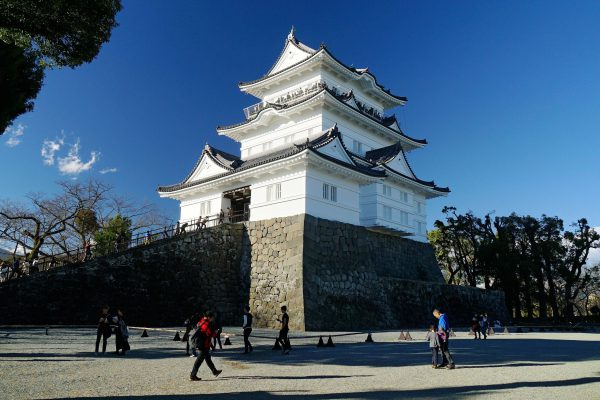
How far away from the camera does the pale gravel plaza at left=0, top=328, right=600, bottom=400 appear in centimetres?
705

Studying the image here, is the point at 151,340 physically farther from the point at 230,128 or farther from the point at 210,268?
the point at 230,128

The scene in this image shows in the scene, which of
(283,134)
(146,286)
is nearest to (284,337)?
(146,286)

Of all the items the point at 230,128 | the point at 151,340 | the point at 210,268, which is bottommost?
the point at 151,340

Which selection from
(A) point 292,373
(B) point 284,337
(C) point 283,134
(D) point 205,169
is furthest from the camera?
(C) point 283,134

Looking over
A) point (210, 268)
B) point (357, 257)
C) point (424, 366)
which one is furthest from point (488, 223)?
point (424, 366)

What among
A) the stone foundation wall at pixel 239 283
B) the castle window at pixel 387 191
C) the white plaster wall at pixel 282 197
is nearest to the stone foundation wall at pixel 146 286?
the stone foundation wall at pixel 239 283

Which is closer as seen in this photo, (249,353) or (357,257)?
(249,353)

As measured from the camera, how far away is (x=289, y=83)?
108 ft

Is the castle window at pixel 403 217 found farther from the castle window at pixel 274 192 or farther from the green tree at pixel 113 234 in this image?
the green tree at pixel 113 234

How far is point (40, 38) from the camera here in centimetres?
1029

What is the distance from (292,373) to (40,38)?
10092 mm

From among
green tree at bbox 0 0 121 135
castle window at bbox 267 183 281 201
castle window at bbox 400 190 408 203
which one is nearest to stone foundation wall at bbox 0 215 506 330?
castle window at bbox 267 183 281 201

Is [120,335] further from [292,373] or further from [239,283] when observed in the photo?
[239,283]

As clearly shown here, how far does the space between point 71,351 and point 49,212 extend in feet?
90.6
